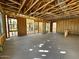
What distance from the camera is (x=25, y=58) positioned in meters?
3.46

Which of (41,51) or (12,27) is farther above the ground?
(12,27)

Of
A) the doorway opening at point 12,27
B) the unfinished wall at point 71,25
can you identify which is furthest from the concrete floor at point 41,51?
the unfinished wall at point 71,25

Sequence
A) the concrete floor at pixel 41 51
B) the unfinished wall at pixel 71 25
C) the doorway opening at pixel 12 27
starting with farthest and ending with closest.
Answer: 1. the unfinished wall at pixel 71 25
2. the doorway opening at pixel 12 27
3. the concrete floor at pixel 41 51

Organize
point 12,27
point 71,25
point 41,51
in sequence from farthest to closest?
point 71,25
point 12,27
point 41,51

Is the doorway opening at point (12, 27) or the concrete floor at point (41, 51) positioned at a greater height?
the doorway opening at point (12, 27)

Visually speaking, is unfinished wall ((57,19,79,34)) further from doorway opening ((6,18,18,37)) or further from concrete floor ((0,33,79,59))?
doorway opening ((6,18,18,37))

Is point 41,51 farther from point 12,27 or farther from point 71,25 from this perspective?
point 71,25

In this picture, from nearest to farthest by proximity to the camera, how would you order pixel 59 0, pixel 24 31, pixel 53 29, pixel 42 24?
pixel 59 0
pixel 24 31
pixel 42 24
pixel 53 29

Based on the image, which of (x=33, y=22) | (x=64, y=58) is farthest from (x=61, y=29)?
(x=64, y=58)

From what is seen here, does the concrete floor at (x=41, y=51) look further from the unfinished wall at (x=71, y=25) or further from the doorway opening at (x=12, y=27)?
the unfinished wall at (x=71, y=25)

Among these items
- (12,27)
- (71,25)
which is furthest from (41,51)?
(71,25)

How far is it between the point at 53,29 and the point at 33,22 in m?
5.21

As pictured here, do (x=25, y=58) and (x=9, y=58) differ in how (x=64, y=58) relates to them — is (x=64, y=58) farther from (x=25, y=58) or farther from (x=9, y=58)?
(x=9, y=58)

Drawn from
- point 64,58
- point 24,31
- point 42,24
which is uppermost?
point 42,24
